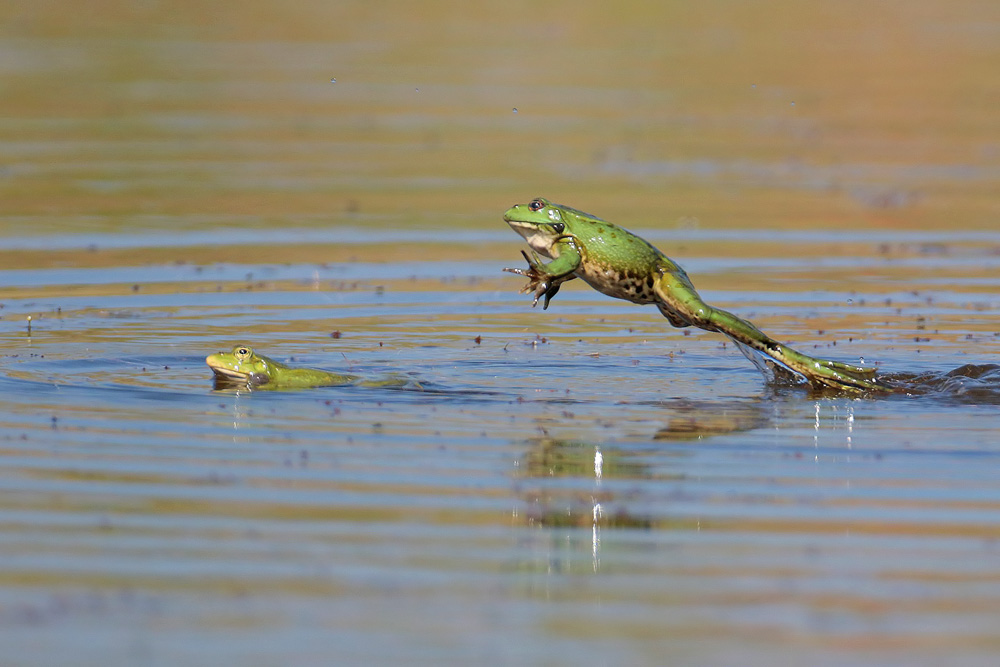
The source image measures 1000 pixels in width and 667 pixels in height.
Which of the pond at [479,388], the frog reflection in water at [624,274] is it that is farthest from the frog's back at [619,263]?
the pond at [479,388]

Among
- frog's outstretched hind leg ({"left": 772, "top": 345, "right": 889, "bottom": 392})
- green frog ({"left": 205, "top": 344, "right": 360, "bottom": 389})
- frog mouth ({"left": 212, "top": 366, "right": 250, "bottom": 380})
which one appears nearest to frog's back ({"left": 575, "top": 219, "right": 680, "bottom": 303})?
frog's outstretched hind leg ({"left": 772, "top": 345, "right": 889, "bottom": 392})

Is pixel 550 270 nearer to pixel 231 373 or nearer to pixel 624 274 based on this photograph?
pixel 624 274

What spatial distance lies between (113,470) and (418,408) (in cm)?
199

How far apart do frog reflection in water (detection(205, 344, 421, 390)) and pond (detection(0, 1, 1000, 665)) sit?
11cm

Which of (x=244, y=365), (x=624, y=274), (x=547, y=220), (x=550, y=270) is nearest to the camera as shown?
(x=550, y=270)

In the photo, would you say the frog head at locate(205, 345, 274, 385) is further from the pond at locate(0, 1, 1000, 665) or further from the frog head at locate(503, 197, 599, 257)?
the frog head at locate(503, 197, 599, 257)

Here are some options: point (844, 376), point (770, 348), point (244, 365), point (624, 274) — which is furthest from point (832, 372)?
point (244, 365)

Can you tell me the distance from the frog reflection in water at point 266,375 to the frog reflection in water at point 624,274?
1.16 meters

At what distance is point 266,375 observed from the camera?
9.66 metres

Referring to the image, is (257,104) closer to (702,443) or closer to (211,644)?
(702,443)

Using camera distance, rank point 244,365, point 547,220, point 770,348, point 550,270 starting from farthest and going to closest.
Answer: point 770,348, point 244,365, point 547,220, point 550,270

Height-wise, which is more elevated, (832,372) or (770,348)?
(770,348)

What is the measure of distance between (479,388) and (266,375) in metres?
1.19

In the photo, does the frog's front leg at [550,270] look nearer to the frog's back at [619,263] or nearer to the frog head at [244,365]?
the frog's back at [619,263]
